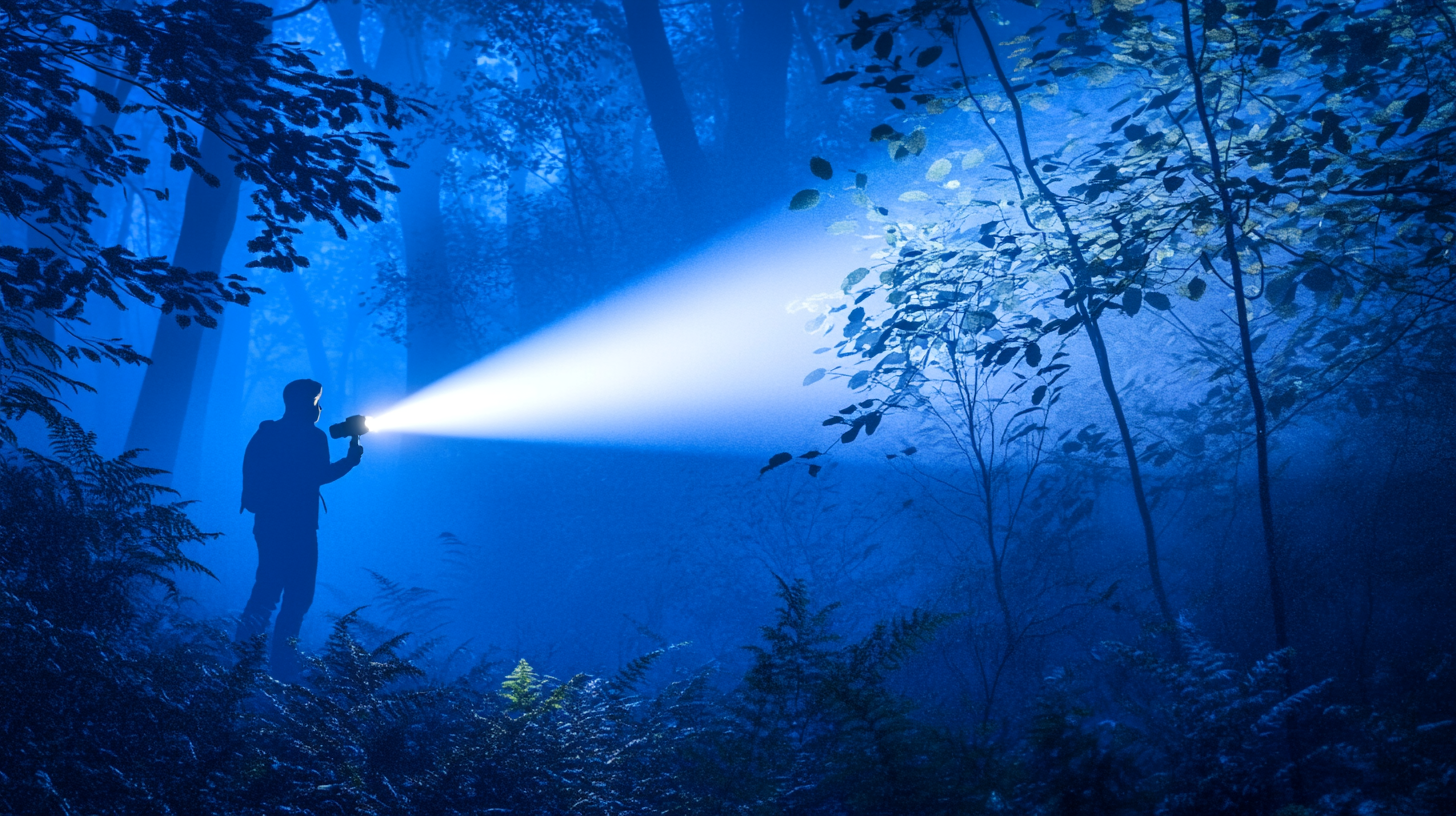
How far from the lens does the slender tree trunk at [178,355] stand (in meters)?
10.7

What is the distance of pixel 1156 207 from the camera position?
11.7ft

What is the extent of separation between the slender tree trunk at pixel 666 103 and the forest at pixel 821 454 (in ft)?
0.20

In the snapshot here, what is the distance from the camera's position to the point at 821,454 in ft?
19.7

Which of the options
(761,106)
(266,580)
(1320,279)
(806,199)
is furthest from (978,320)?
(761,106)

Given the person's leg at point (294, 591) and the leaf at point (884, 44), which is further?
the person's leg at point (294, 591)

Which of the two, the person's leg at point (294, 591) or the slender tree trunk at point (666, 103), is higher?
the slender tree trunk at point (666, 103)

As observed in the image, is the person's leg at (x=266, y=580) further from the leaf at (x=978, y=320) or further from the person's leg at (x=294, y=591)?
the leaf at (x=978, y=320)

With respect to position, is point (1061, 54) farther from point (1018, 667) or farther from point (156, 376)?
point (156, 376)

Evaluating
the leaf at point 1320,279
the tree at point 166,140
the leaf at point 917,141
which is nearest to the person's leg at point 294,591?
the tree at point 166,140

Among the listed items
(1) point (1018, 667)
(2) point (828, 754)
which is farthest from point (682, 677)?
(2) point (828, 754)

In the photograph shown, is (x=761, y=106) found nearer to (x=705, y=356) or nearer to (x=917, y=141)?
(x=705, y=356)

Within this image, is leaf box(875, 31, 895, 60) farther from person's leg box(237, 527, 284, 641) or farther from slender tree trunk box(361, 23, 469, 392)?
slender tree trunk box(361, 23, 469, 392)

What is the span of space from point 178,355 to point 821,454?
33.1 feet

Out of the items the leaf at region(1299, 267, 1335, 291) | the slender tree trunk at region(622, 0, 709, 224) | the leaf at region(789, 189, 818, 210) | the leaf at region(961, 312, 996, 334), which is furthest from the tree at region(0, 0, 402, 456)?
the slender tree trunk at region(622, 0, 709, 224)
